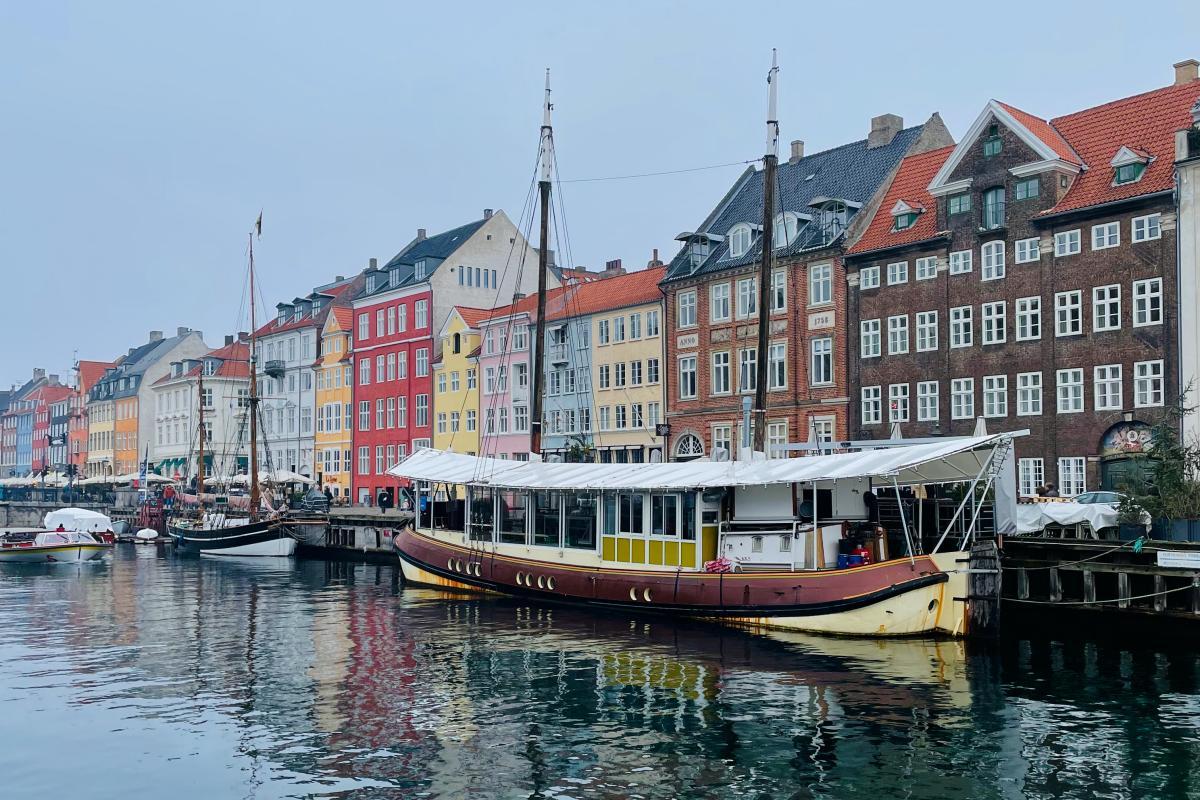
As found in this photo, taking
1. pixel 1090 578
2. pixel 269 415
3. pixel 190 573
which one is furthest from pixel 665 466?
pixel 269 415

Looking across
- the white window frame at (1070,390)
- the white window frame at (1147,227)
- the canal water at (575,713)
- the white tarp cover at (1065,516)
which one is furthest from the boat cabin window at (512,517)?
the white window frame at (1147,227)

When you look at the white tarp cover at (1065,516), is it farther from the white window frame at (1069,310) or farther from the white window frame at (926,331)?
the white window frame at (926,331)

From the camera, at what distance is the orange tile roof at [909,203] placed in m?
51.7

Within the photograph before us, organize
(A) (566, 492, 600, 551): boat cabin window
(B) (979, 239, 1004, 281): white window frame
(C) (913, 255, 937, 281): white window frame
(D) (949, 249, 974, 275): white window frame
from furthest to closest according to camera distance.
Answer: (C) (913, 255, 937, 281): white window frame < (D) (949, 249, 974, 275): white window frame < (B) (979, 239, 1004, 281): white window frame < (A) (566, 492, 600, 551): boat cabin window

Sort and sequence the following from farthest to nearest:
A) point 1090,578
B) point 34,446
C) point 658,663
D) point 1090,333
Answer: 1. point 34,446
2. point 1090,333
3. point 1090,578
4. point 658,663

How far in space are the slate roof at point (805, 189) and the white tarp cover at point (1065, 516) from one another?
74.1 feet

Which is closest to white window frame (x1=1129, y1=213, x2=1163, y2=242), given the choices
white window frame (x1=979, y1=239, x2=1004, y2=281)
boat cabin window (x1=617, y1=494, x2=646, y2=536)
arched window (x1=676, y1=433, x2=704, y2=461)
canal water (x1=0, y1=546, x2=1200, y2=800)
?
white window frame (x1=979, y1=239, x2=1004, y2=281)

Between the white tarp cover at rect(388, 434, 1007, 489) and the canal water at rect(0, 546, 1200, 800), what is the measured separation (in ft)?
12.6

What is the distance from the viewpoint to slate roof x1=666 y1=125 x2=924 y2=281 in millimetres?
56844

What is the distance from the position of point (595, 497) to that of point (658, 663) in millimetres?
9764

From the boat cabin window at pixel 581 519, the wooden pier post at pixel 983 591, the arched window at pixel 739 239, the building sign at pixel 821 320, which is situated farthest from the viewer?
the arched window at pixel 739 239

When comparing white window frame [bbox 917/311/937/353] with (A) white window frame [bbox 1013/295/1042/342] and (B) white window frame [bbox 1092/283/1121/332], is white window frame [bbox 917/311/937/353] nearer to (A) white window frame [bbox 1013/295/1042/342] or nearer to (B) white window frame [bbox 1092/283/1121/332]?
(A) white window frame [bbox 1013/295/1042/342]

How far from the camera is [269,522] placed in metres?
64.6

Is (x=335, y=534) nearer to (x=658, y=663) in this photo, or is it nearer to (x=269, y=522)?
(x=269, y=522)
